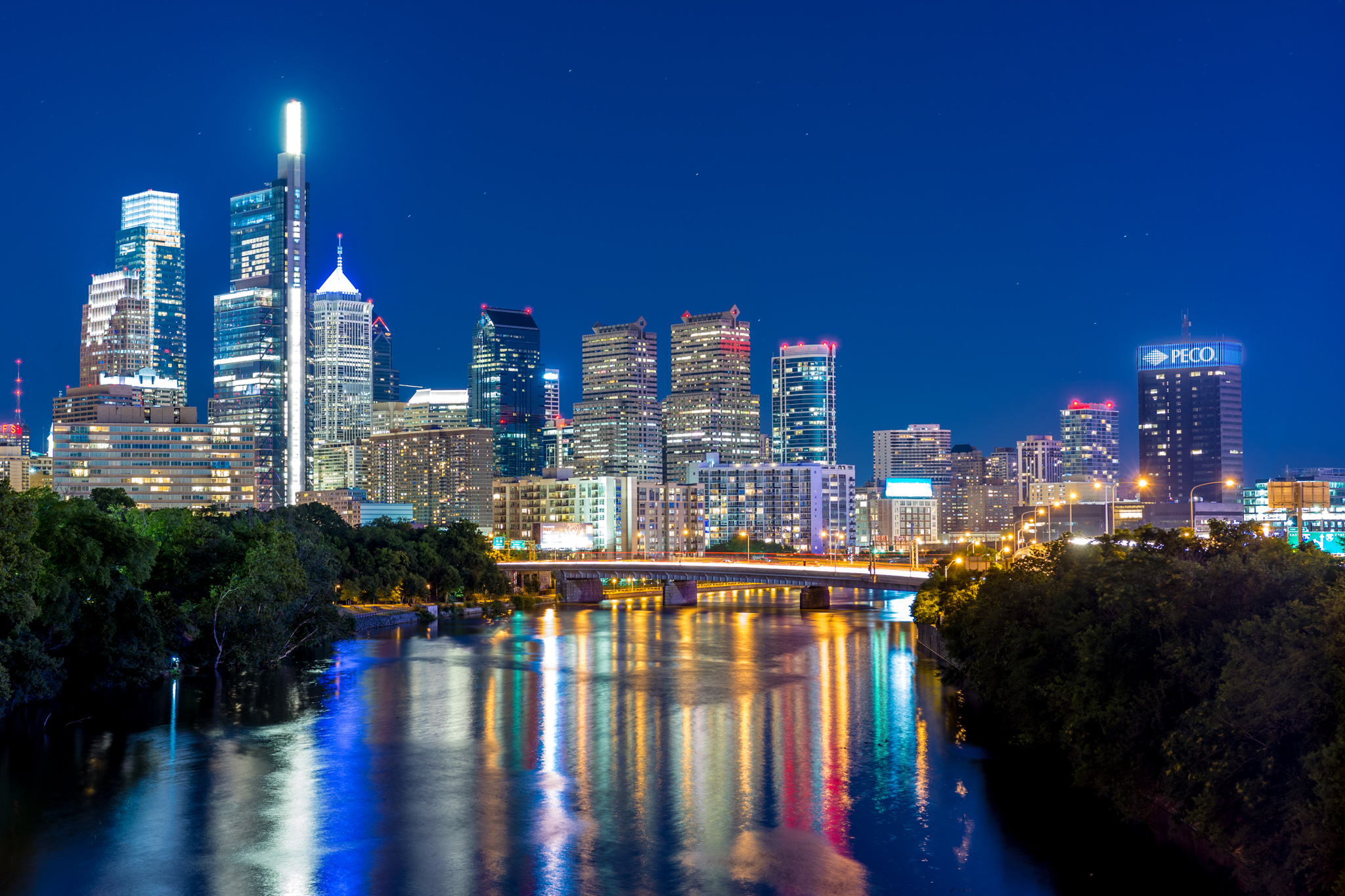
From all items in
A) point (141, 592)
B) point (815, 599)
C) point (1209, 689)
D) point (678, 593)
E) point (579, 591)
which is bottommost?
point (678, 593)

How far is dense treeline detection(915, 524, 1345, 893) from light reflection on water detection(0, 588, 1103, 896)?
4.69m

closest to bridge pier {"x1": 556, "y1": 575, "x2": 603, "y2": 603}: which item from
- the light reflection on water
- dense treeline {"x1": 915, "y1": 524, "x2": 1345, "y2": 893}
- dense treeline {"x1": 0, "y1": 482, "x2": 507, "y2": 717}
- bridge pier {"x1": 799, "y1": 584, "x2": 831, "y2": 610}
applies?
bridge pier {"x1": 799, "y1": 584, "x2": 831, "y2": 610}

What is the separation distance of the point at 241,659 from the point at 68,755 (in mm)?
25379

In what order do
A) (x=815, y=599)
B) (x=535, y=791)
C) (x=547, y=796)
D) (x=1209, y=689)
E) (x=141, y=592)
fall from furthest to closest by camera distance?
(x=815, y=599), (x=141, y=592), (x=535, y=791), (x=547, y=796), (x=1209, y=689)

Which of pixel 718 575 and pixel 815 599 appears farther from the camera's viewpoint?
pixel 815 599

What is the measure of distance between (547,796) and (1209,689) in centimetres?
2279

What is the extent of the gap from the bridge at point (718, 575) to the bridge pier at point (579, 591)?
0.08 metres

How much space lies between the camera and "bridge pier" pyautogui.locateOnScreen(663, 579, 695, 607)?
5782 inches

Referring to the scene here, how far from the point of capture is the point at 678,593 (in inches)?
5891

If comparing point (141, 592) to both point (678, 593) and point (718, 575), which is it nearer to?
point (718, 575)

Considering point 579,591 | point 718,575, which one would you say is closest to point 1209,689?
point 718,575

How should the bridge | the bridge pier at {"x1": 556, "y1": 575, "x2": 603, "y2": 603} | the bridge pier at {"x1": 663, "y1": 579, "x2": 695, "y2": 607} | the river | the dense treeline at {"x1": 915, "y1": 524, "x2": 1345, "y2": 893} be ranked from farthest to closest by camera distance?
1. the bridge pier at {"x1": 556, "y1": 575, "x2": 603, "y2": 603}
2. the bridge pier at {"x1": 663, "y1": 579, "x2": 695, "y2": 607}
3. the bridge
4. the river
5. the dense treeline at {"x1": 915, "y1": 524, "x2": 1345, "y2": 893}

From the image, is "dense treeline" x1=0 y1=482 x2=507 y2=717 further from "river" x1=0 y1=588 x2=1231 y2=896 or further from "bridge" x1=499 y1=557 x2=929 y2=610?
"bridge" x1=499 y1=557 x2=929 y2=610

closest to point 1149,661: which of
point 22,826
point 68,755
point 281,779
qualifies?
point 281,779
